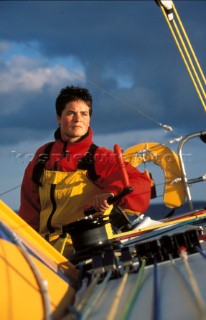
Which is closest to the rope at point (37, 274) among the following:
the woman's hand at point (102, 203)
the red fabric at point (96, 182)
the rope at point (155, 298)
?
the rope at point (155, 298)

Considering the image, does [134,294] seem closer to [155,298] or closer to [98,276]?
[155,298]

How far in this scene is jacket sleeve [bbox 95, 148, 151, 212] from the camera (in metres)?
3.69

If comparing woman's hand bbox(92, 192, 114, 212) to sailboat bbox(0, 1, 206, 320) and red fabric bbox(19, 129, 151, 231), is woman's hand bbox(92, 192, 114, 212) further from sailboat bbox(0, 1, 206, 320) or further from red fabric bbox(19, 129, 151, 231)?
red fabric bbox(19, 129, 151, 231)

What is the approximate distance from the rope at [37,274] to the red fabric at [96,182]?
1433 millimetres

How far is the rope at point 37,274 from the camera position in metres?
2.09

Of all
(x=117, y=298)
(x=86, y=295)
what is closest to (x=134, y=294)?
(x=117, y=298)

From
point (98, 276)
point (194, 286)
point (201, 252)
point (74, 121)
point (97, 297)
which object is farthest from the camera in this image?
point (74, 121)

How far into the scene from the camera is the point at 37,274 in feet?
6.97

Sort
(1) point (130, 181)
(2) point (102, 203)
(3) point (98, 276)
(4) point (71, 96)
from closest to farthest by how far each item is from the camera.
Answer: (3) point (98, 276)
(2) point (102, 203)
(1) point (130, 181)
(4) point (71, 96)

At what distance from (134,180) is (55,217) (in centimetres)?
69

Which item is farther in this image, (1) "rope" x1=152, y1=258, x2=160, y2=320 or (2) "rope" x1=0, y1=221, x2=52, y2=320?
(2) "rope" x1=0, y1=221, x2=52, y2=320

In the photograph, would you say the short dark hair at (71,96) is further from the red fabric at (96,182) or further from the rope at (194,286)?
the rope at (194,286)

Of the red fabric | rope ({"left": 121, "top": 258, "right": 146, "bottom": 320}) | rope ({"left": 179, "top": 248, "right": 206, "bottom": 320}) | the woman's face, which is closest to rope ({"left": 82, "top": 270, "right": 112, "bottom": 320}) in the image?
rope ({"left": 121, "top": 258, "right": 146, "bottom": 320})

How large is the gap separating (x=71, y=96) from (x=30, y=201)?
3.31 ft
